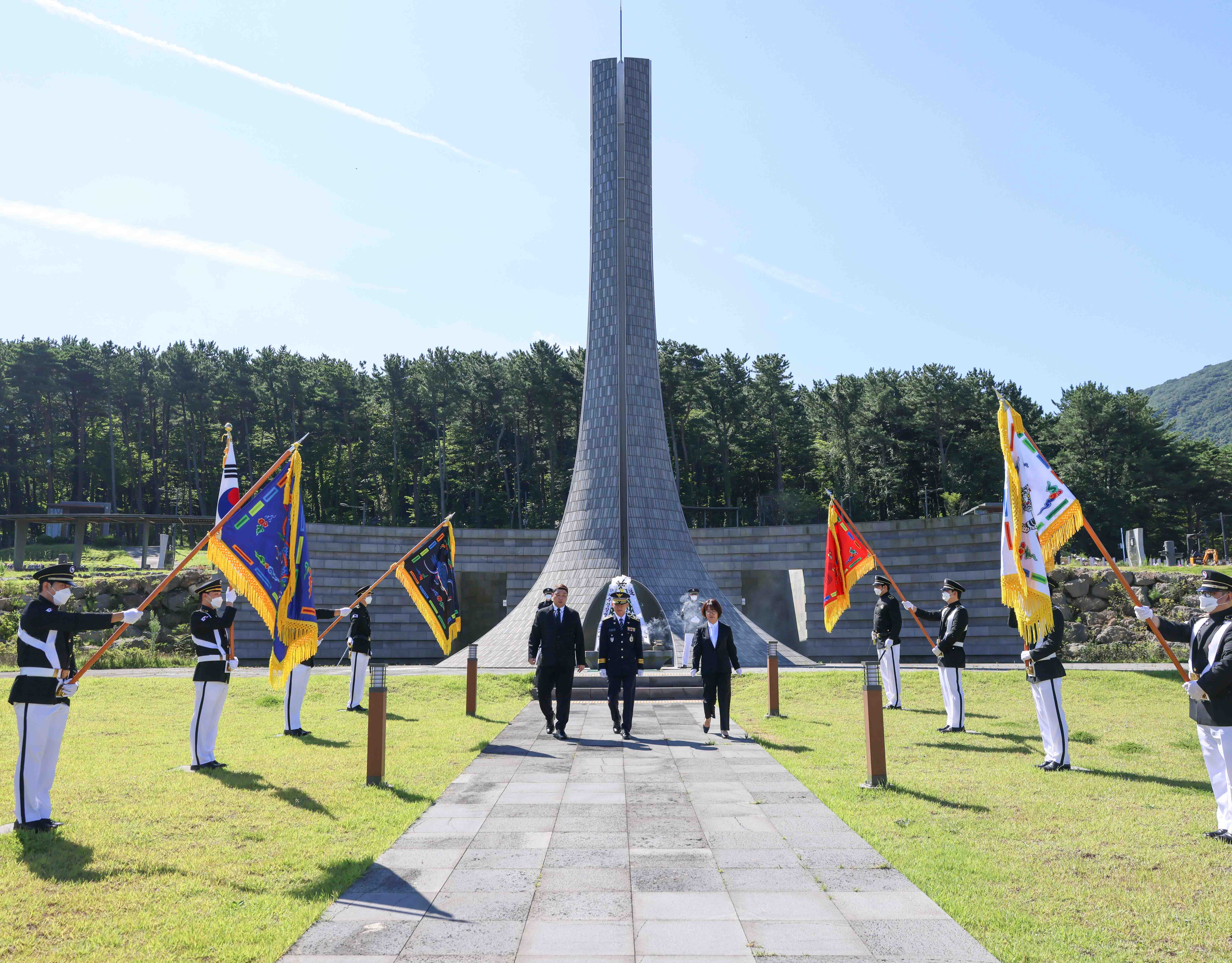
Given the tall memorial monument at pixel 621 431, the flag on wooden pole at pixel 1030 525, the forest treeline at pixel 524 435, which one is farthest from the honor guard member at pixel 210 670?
the forest treeline at pixel 524 435

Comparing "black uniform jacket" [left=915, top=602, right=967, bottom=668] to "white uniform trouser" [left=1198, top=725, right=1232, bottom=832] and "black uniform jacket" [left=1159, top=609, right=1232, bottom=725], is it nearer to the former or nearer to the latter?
"black uniform jacket" [left=1159, top=609, right=1232, bottom=725]

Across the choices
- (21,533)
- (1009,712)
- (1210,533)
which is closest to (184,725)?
(1009,712)

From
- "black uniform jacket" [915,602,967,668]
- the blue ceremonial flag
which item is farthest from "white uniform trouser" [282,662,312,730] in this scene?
"black uniform jacket" [915,602,967,668]

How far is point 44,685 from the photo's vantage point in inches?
250

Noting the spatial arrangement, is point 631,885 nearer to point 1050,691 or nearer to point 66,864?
point 66,864

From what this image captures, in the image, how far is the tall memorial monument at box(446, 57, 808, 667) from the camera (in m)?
21.6

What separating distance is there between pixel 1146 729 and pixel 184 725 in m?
12.7

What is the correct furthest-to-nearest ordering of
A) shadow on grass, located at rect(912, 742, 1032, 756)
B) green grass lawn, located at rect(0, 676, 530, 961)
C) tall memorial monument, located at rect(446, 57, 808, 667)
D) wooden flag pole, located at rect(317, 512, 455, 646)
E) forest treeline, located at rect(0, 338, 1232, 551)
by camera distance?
1. forest treeline, located at rect(0, 338, 1232, 551)
2. tall memorial monument, located at rect(446, 57, 808, 667)
3. wooden flag pole, located at rect(317, 512, 455, 646)
4. shadow on grass, located at rect(912, 742, 1032, 756)
5. green grass lawn, located at rect(0, 676, 530, 961)

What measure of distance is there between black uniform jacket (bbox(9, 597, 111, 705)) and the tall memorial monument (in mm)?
14623

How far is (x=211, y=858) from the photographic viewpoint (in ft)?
17.4

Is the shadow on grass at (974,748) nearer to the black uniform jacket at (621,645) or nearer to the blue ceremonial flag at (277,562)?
the black uniform jacket at (621,645)

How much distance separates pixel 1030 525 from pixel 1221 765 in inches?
124

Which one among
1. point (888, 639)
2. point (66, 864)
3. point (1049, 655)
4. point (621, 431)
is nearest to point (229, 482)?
point (66, 864)

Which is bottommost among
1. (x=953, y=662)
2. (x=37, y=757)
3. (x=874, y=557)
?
(x=37, y=757)
